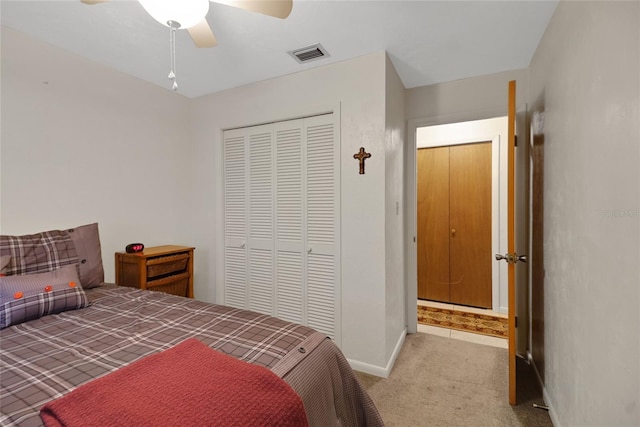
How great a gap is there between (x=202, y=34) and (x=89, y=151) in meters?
1.52

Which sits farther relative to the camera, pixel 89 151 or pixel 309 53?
pixel 89 151

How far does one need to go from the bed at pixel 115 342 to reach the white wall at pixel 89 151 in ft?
1.57

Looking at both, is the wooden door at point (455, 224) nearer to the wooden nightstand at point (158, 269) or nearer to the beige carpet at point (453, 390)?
the beige carpet at point (453, 390)

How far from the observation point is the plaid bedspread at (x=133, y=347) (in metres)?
0.91

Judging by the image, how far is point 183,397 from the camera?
2.65 ft

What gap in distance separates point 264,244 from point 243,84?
5.17 ft

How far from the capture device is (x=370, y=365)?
2217 mm

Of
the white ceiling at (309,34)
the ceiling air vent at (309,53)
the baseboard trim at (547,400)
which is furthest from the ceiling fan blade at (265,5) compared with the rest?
the baseboard trim at (547,400)

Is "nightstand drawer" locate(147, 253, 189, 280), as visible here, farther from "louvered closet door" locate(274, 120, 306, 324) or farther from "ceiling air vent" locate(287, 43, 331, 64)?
"ceiling air vent" locate(287, 43, 331, 64)

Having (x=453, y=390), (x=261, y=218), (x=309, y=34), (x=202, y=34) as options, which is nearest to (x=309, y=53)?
(x=309, y=34)

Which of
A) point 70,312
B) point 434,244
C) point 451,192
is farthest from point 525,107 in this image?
point 70,312

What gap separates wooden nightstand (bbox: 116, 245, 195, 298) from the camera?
93.2 inches

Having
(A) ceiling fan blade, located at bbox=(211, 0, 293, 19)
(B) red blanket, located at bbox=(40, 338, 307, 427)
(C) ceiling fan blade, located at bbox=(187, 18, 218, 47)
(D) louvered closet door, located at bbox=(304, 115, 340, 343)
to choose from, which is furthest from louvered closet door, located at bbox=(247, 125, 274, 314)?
(B) red blanket, located at bbox=(40, 338, 307, 427)

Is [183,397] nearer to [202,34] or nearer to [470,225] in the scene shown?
[202,34]
